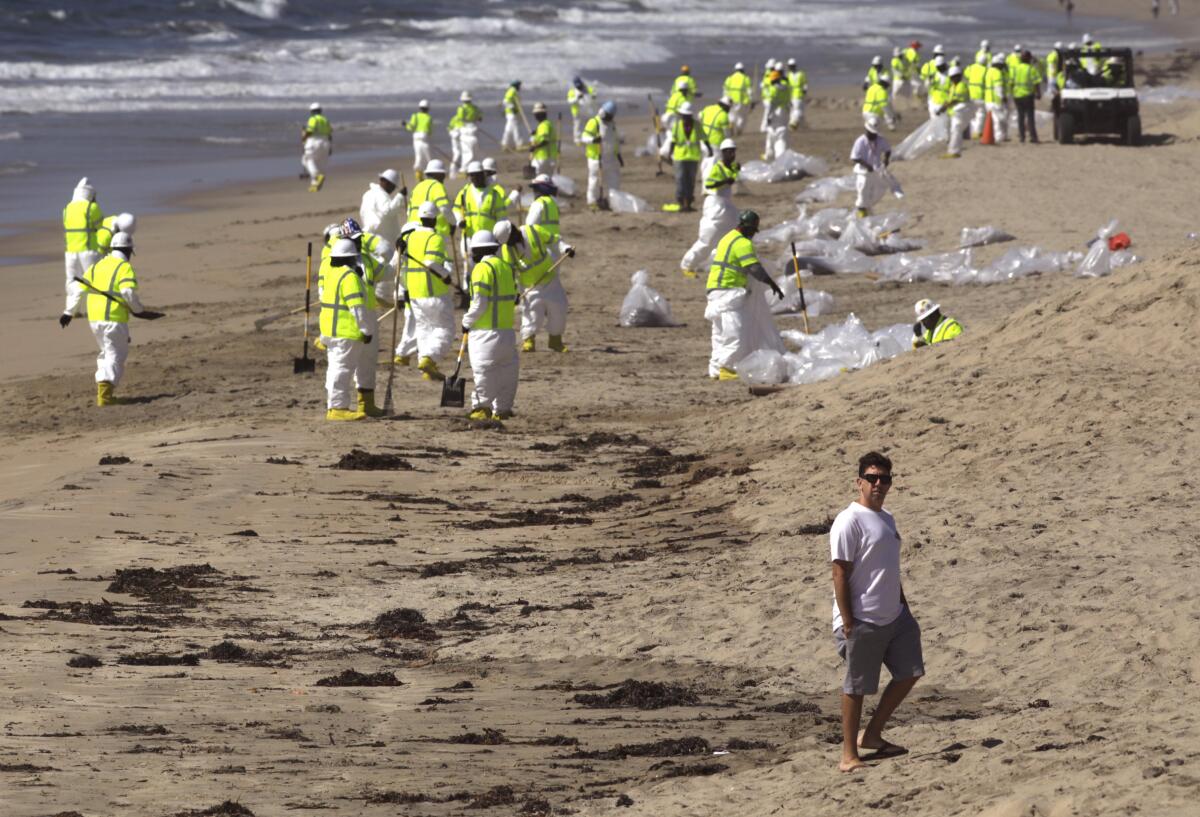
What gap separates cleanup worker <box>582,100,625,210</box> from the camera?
29.1 meters

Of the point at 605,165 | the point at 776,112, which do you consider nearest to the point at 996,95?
the point at 776,112

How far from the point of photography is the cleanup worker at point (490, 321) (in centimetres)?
1608

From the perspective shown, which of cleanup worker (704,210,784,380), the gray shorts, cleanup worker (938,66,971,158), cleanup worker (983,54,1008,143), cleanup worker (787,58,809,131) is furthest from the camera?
cleanup worker (787,58,809,131)

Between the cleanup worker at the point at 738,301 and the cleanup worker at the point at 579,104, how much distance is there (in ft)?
63.6

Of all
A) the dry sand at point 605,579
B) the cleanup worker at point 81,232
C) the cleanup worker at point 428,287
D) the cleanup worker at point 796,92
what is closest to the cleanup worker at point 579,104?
the cleanup worker at point 796,92

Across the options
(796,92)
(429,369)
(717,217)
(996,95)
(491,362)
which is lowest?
(429,369)

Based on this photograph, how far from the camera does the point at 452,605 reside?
11.3 m

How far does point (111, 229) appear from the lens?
19.8 m

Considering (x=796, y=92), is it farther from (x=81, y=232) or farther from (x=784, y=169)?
(x=81, y=232)

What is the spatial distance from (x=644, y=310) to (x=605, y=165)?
9399 millimetres

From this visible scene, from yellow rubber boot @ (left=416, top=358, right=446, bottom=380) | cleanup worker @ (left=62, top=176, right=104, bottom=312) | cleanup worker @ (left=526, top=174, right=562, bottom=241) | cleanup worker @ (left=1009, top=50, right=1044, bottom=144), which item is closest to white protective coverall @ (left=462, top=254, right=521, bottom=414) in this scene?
yellow rubber boot @ (left=416, top=358, right=446, bottom=380)

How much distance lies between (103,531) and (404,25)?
61.4m

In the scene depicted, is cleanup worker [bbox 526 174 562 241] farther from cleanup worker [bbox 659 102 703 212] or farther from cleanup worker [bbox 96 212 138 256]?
cleanup worker [bbox 659 102 703 212]

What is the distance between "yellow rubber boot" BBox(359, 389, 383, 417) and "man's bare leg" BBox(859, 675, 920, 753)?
958 centimetres
